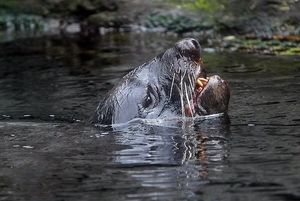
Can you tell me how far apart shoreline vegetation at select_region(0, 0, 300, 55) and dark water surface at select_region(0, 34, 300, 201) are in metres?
2.65

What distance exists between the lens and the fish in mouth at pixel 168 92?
21.0 feet

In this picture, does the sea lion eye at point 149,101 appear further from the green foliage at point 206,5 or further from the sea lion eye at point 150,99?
the green foliage at point 206,5

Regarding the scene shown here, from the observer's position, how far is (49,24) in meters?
16.2

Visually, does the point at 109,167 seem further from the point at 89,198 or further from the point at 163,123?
the point at 163,123

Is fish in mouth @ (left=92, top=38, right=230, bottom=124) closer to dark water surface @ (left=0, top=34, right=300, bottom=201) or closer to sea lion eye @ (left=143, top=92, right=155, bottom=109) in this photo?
sea lion eye @ (left=143, top=92, right=155, bottom=109)

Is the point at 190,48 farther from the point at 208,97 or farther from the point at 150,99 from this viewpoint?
the point at 150,99

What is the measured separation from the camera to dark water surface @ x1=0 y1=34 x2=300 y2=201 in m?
4.59

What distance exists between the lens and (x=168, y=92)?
649 cm

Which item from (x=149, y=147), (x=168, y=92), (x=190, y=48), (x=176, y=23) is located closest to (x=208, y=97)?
(x=168, y=92)

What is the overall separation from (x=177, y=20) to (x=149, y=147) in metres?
8.91

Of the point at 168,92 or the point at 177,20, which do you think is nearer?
the point at 168,92

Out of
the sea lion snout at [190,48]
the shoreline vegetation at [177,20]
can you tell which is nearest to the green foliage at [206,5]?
the shoreline vegetation at [177,20]

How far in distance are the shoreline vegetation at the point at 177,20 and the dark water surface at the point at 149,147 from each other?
8.70ft

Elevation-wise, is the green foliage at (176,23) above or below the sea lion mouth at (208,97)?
above
